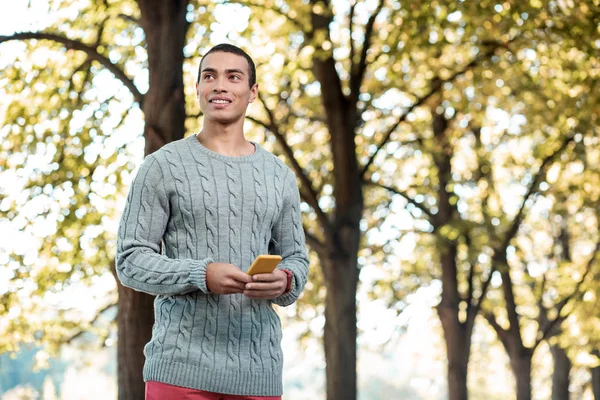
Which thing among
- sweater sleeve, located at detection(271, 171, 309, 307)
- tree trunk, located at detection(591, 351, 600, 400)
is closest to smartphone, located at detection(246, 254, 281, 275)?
sweater sleeve, located at detection(271, 171, 309, 307)

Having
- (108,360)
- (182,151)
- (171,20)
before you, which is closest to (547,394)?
(171,20)

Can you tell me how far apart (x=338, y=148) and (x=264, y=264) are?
9.14 metres

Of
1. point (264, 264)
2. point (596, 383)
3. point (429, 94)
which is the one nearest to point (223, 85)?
point (264, 264)

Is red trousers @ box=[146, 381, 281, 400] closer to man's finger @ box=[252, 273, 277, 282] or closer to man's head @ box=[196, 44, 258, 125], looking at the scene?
man's finger @ box=[252, 273, 277, 282]

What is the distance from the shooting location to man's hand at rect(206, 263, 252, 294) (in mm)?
3051

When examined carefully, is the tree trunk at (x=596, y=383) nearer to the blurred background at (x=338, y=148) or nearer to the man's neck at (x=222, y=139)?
the blurred background at (x=338, y=148)

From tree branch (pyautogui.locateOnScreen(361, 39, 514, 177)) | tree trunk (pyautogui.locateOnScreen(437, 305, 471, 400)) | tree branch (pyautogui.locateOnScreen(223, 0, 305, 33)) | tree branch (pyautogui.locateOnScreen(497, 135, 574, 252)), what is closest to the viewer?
tree branch (pyautogui.locateOnScreen(223, 0, 305, 33))

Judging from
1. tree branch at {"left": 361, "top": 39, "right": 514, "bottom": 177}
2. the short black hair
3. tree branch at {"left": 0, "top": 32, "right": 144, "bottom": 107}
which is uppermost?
tree branch at {"left": 361, "top": 39, "right": 514, "bottom": 177}

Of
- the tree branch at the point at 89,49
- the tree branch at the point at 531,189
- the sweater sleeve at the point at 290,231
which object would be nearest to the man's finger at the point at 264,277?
the sweater sleeve at the point at 290,231

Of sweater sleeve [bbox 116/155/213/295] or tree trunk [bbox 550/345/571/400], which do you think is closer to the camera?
sweater sleeve [bbox 116/155/213/295]

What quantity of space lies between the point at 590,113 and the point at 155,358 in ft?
30.0

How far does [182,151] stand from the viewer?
342cm

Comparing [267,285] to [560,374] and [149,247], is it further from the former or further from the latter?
[560,374]

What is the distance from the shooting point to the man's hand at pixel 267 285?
10.0ft
